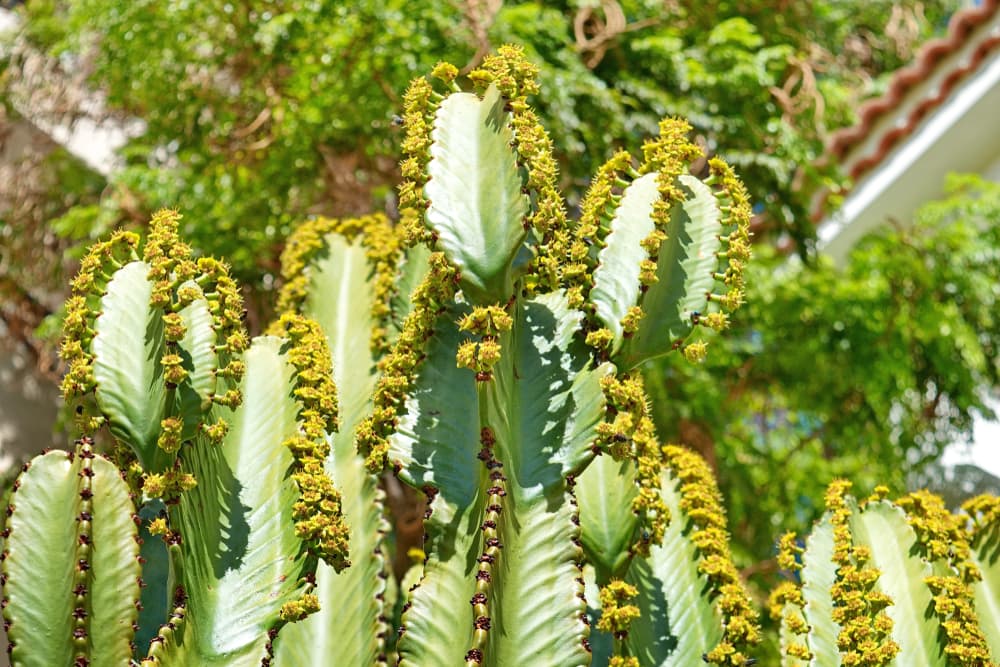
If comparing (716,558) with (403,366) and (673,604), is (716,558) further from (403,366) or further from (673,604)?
(403,366)

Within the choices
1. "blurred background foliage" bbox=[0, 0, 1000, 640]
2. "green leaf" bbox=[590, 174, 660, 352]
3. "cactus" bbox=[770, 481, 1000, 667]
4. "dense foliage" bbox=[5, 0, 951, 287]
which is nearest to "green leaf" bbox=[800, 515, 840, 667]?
"cactus" bbox=[770, 481, 1000, 667]

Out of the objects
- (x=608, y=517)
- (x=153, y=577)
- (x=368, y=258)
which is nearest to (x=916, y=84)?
(x=368, y=258)

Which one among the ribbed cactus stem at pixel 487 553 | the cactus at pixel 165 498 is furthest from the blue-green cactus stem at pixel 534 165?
the cactus at pixel 165 498

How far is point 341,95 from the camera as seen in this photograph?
17.1 ft

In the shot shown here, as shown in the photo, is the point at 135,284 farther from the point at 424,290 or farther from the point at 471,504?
the point at 471,504

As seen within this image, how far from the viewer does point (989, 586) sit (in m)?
2.83

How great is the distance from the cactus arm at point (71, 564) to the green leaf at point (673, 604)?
1.00m

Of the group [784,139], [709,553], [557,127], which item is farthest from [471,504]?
[784,139]

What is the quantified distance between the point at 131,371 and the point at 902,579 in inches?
65.6

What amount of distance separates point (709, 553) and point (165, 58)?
3.88 m

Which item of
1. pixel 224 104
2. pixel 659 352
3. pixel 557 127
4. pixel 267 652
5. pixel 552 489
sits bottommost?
pixel 267 652

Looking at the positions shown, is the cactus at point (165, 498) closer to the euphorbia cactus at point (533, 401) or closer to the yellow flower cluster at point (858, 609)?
the euphorbia cactus at point (533, 401)

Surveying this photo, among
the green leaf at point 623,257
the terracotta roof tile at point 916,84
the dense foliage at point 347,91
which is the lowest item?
the green leaf at point 623,257

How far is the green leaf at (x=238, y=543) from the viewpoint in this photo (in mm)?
2232
